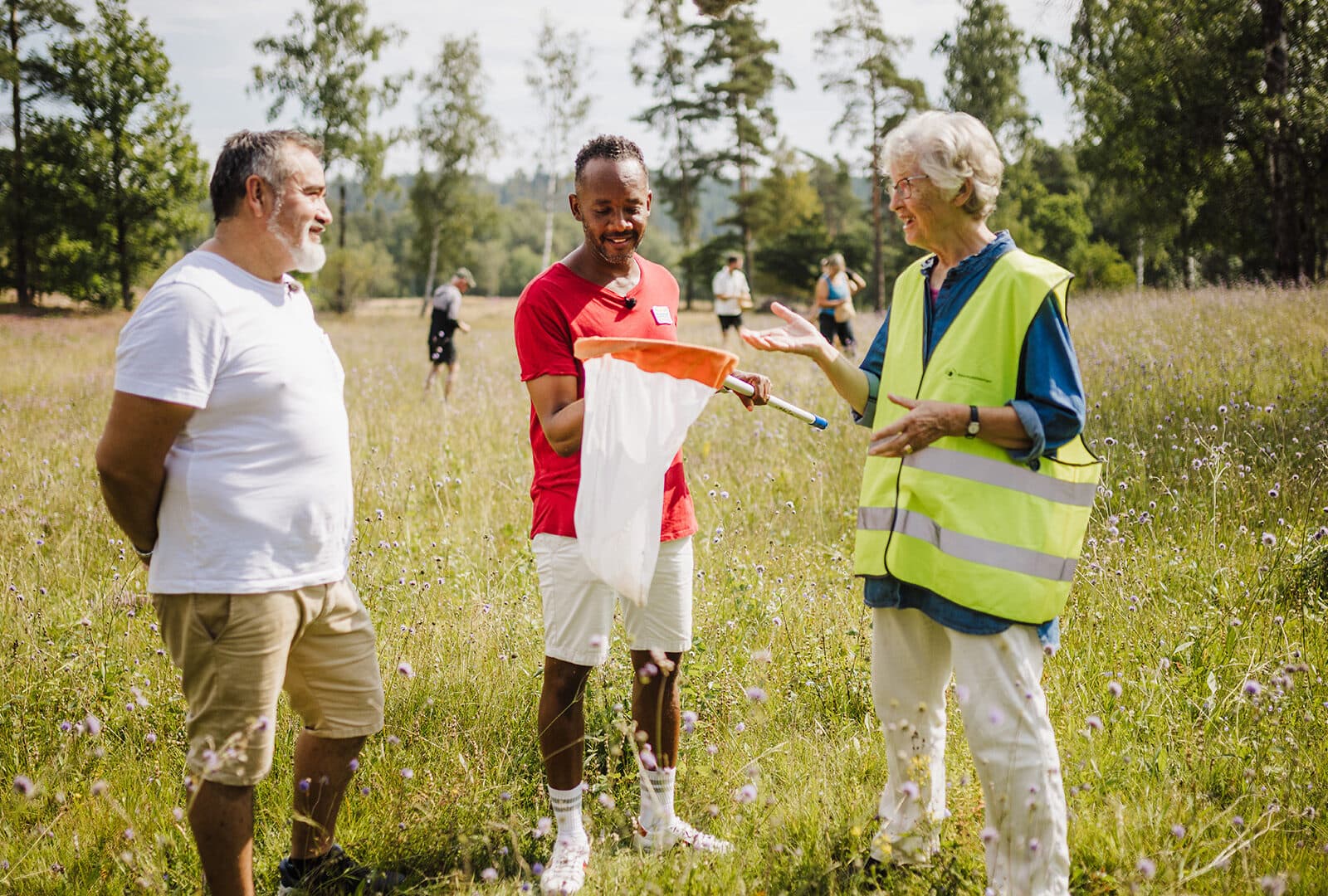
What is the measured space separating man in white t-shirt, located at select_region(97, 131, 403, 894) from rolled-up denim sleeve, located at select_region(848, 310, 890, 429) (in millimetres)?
1547

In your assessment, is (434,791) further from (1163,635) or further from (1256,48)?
(1256,48)

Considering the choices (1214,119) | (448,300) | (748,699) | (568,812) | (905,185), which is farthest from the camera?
(1214,119)

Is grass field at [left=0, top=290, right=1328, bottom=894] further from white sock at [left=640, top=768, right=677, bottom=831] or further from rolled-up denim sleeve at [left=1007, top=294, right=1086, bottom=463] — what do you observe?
rolled-up denim sleeve at [left=1007, top=294, right=1086, bottom=463]

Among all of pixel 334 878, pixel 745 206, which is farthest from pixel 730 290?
pixel 745 206

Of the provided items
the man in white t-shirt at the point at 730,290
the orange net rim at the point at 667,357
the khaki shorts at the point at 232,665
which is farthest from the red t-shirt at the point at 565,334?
the man in white t-shirt at the point at 730,290

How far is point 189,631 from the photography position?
79.7 inches

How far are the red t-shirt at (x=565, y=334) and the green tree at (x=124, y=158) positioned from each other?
1435 inches

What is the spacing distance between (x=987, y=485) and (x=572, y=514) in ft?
3.71

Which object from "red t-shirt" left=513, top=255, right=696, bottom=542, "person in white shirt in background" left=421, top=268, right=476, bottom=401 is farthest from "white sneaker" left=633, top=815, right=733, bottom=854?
"person in white shirt in background" left=421, top=268, right=476, bottom=401

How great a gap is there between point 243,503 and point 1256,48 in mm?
24540

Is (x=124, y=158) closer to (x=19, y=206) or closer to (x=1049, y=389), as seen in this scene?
(x=19, y=206)

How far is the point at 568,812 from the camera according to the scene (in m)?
2.57

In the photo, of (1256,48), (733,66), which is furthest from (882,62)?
(1256,48)

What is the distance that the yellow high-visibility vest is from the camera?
211cm
